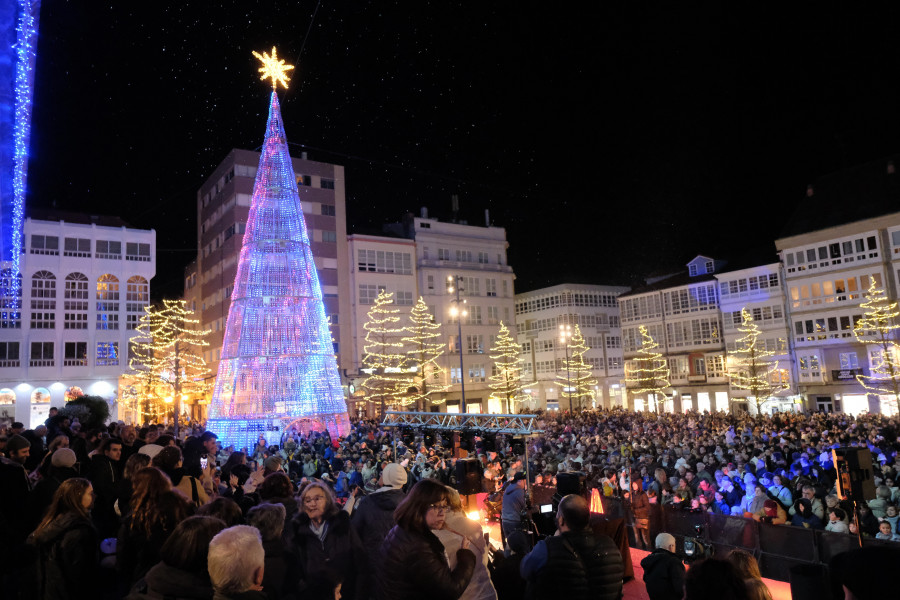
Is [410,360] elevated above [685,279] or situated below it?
below

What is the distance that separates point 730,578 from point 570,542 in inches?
39.1

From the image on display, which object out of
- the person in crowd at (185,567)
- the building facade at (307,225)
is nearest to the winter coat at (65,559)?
the person in crowd at (185,567)

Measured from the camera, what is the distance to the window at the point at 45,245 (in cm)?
4562

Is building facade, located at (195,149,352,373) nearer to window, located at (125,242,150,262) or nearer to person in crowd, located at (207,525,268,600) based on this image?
window, located at (125,242,150,262)

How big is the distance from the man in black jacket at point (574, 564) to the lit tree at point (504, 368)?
4562cm

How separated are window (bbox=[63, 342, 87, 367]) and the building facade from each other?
921 cm

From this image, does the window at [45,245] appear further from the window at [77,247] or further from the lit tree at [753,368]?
the lit tree at [753,368]

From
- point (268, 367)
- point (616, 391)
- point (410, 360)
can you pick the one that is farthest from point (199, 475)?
point (616, 391)

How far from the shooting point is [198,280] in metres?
56.9

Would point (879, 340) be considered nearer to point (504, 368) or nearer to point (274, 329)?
point (504, 368)

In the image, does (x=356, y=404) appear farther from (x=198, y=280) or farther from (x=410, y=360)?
(x=198, y=280)

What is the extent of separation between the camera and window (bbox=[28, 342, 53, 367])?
45000mm

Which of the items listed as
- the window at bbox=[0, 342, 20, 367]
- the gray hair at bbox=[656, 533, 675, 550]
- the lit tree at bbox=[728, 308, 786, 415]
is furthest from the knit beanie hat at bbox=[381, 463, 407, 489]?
the window at bbox=[0, 342, 20, 367]

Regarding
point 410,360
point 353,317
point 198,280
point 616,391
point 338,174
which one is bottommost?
point 616,391
